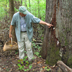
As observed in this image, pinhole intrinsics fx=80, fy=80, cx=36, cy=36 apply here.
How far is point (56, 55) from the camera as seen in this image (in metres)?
2.80

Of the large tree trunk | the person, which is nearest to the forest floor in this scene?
the large tree trunk

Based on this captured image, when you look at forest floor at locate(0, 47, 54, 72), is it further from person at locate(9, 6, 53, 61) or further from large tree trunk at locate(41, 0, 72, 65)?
person at locate(9, 6, 53, 61)

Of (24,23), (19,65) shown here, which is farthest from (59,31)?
(19,65)

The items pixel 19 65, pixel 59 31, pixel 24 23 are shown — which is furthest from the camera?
pixel 19 65

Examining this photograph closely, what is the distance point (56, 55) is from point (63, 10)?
1511 millimetres

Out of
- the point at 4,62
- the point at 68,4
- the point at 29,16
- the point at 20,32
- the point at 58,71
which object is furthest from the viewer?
the point at 4,62

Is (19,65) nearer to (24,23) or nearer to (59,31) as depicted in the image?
(24,23)

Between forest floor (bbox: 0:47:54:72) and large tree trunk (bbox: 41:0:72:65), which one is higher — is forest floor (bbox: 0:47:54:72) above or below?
below

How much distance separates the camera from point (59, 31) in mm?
2584

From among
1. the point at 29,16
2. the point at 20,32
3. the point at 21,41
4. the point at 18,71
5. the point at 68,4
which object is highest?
the point at 68,4

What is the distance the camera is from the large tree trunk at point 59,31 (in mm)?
2398

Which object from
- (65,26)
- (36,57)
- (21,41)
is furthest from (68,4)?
(36,57)

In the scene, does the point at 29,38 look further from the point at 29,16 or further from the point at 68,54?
the point at 68,54

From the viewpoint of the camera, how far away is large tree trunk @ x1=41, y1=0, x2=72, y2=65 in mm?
2398
